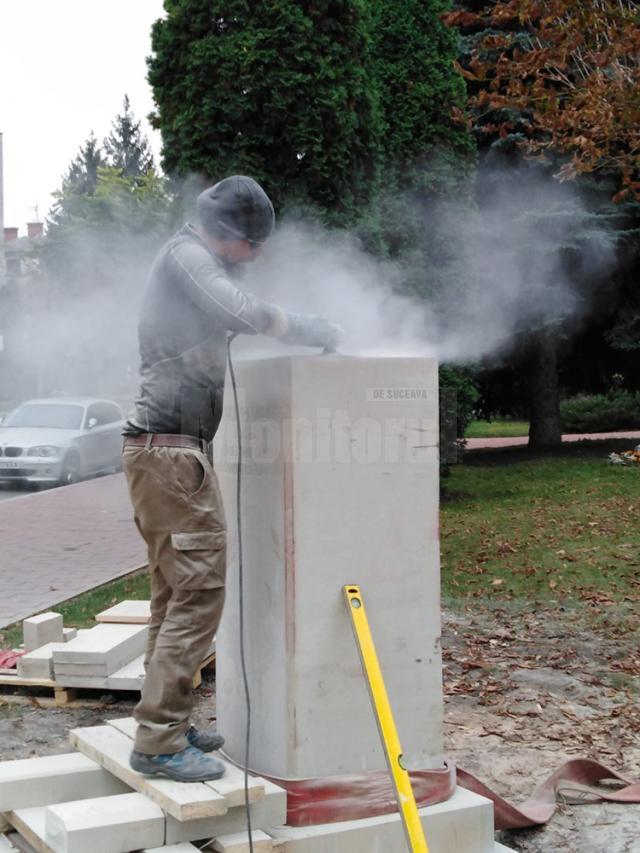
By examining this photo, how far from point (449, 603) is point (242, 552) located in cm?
369

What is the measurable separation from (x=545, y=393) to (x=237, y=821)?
14.6m

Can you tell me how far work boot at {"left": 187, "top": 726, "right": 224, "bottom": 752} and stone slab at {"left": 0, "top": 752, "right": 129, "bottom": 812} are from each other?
11.0 inches

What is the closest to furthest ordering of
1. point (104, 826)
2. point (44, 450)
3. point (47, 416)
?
point (104, 826) → point (44, 450) → point (47, 416)

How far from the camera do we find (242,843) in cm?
272

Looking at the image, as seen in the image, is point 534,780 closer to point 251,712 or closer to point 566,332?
point 251,712

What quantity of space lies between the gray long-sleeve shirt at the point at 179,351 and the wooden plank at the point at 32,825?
45.8 inches

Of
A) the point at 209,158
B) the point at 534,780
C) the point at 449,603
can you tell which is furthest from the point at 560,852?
the point at 209,158

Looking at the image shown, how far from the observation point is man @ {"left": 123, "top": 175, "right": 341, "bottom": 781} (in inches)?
112

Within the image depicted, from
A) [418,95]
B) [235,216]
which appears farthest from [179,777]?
[418,95]

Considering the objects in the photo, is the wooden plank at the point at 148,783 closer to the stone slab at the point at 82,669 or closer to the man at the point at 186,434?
the man at the point at 186,434

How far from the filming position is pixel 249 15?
32.4 feet

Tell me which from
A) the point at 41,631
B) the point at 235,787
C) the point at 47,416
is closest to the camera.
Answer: the point at 235,787

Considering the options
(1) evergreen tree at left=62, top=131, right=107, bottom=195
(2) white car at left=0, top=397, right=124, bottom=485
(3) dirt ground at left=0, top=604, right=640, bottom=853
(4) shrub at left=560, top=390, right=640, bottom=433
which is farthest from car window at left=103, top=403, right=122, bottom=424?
(1) evergreen tree at left=62, top=131, right=107, bottom=195

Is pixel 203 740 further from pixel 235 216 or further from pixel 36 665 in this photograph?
pixel 36 665
